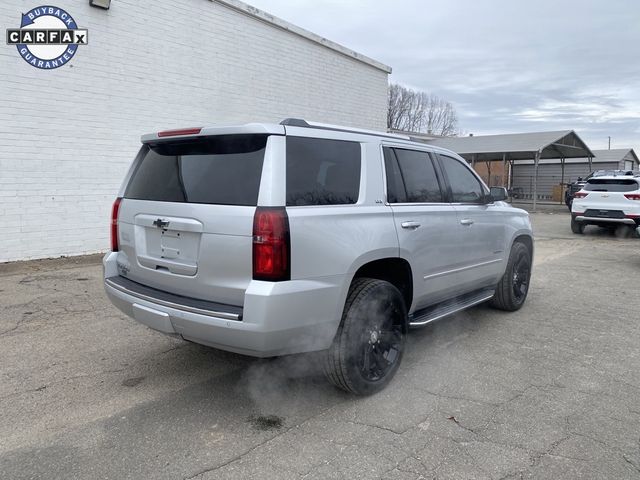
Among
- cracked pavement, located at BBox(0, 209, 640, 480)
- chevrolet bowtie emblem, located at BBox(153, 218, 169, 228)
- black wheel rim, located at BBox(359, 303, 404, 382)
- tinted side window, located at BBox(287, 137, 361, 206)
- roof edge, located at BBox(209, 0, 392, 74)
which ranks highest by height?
roof edge, located at BBox(209, 0, 392, 74)

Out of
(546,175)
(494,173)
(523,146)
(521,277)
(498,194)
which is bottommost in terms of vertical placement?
(521,277)

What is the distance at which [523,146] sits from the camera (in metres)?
24.3

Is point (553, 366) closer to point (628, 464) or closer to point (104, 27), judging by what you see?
point (628, 464)

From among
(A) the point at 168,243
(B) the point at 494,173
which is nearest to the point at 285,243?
(A) the point at 168,243

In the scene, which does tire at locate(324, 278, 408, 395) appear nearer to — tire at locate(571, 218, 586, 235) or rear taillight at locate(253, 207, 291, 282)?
rear taillight at locate(253, 207, 291, 282)

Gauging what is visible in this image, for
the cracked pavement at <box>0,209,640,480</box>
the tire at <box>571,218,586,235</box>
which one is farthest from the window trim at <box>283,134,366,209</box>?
the tire at <box>571,218,586,235</box>

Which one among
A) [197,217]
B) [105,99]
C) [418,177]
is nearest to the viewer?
[197,217]

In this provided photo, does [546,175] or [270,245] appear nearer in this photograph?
[270,245]

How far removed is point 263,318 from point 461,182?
2891mm

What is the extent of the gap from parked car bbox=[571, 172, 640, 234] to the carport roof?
959 cm

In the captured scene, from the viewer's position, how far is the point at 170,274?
10.8 feet

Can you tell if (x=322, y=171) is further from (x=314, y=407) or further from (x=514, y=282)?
(x=514, y=282)

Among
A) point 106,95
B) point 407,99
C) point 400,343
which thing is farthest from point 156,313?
point 407,99

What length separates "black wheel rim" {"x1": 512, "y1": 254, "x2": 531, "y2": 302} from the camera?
19.1 ft
